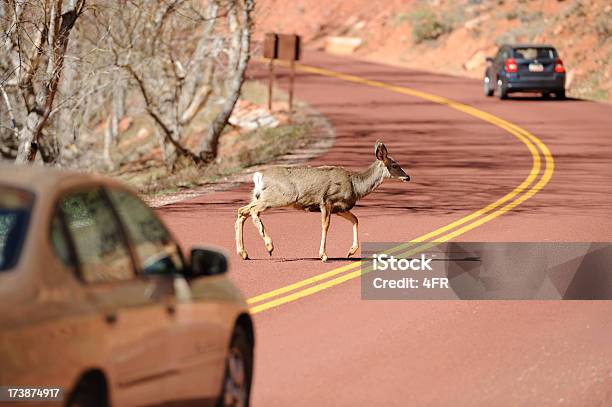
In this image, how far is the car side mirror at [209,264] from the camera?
24.0ft

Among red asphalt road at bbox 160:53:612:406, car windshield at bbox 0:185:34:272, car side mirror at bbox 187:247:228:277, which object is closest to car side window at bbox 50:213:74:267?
car windshield at bbox 0:185:34:272

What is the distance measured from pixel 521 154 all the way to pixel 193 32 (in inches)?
426

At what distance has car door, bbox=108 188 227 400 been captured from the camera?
702cm

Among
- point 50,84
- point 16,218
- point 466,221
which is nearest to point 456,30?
point 50,84

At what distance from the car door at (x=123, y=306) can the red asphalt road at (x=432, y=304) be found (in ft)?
8.70

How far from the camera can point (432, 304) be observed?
1361 centimetres

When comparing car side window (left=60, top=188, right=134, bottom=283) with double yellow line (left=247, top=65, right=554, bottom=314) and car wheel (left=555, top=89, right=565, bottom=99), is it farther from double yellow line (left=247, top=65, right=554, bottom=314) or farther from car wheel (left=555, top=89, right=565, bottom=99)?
car wheel (left=555, top=89, right=565, bottom=99)

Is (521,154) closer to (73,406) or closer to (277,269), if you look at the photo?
(277,269)

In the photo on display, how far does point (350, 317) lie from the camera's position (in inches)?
503

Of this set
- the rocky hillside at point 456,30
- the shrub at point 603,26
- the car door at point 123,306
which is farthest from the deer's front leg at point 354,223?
the shrub at point 603,26

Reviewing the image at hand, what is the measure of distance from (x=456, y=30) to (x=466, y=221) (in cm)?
4872

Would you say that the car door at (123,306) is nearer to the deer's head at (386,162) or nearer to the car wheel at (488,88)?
the deer's head at (386,162)

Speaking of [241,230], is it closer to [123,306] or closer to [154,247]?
[154,247]

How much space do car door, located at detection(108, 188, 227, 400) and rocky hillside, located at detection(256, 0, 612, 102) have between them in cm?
3848
